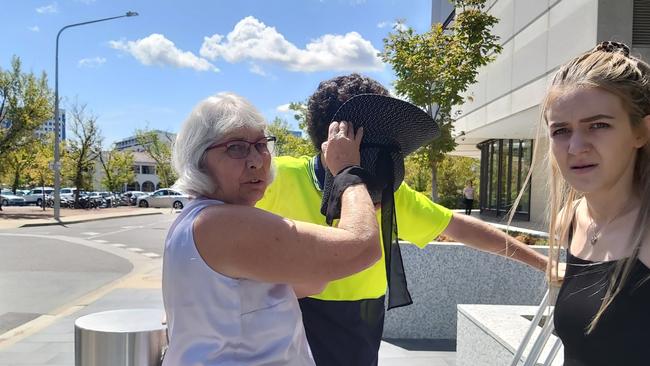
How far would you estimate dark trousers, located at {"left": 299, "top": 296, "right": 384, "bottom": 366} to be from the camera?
1748 mm

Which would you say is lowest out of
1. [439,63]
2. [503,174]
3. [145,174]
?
[145,174]

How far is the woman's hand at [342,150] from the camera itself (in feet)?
4.57

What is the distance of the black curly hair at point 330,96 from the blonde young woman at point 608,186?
22.4 inches

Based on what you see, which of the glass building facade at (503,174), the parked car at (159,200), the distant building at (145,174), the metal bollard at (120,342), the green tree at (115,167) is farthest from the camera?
the distant building at (145,174)

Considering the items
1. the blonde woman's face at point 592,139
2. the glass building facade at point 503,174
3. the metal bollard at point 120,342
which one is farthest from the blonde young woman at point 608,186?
the glass building facade at point 503,174

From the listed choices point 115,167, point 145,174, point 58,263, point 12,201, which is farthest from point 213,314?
point 145,174

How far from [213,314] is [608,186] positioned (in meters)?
1.05

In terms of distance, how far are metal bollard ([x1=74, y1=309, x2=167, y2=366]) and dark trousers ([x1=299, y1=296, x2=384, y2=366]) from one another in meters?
0.60

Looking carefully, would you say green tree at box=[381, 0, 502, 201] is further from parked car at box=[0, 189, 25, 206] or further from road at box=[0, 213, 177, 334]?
parked car at box=[0, 189, 25, 206]

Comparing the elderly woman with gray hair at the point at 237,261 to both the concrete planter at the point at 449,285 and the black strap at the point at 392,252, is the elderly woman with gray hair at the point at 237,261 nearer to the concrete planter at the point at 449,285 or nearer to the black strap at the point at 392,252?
the black strap at the point at 392,252

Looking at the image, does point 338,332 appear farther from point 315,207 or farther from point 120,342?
point 120,342

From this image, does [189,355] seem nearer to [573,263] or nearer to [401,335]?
[573,263]

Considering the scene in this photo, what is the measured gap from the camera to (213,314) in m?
1.20

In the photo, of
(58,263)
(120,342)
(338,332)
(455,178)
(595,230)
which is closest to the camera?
(595,230)
